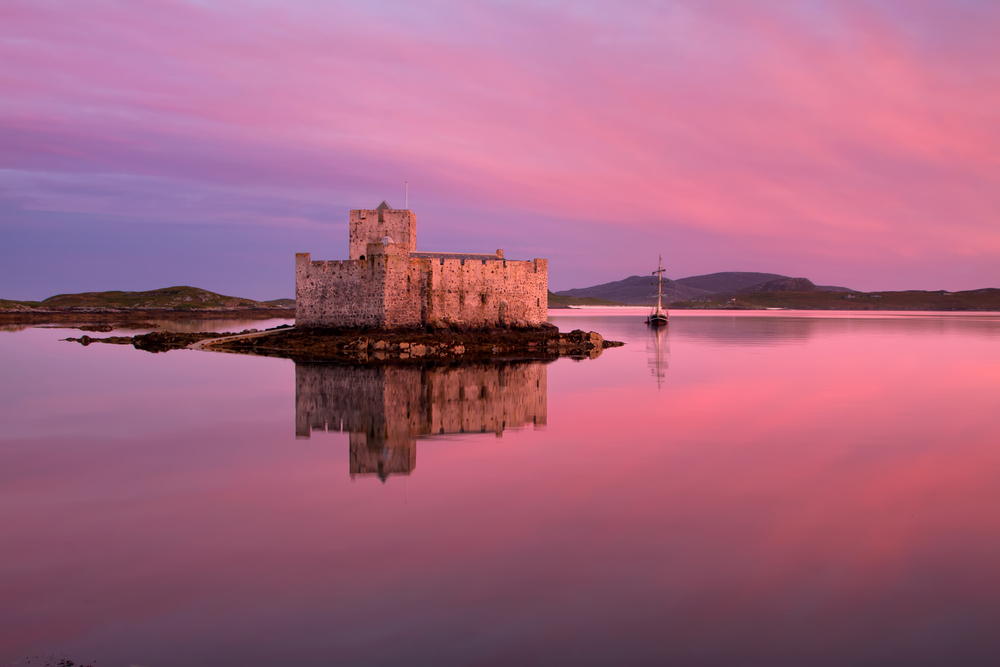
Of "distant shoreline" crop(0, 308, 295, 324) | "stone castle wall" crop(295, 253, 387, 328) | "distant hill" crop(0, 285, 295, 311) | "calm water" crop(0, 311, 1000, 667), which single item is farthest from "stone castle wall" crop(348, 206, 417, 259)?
"distant hill" crop(0, 285, 295, 311)

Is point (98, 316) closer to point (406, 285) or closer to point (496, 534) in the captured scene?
point (406, 285)

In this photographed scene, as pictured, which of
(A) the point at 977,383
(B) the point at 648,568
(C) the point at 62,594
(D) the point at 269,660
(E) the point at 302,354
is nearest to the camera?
(D) the point at 269,660

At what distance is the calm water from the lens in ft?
16.4

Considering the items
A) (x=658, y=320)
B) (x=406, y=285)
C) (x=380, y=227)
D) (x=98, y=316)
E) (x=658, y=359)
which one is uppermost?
(x=380, y=227)

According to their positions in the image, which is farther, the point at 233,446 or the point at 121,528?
the point at 233,446

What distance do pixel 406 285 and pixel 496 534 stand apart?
987 inches

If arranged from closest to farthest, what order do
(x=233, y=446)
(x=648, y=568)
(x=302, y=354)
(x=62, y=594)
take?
(x=62, y=594) → (x=648, y=568) → (x=233, y=446) → (x=302, y=354)

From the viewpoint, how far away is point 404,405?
1580 cm

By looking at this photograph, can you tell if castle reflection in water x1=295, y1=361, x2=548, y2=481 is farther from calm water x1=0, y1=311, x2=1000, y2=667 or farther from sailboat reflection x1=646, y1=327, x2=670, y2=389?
sailboat reflection x1=646, y1=327, x2=670, y2=389

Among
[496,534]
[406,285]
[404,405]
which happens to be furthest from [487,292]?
[496,534]

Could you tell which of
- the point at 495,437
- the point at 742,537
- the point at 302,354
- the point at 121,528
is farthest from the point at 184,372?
the point at 742,537

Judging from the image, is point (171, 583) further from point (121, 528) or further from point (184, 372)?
point (184, 372)

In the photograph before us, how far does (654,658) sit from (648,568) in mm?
1491

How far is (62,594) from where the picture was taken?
5.52 m
